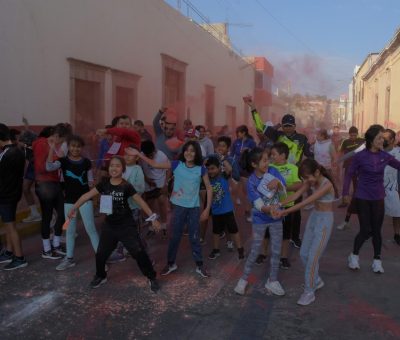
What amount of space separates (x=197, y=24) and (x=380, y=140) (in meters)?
14.3

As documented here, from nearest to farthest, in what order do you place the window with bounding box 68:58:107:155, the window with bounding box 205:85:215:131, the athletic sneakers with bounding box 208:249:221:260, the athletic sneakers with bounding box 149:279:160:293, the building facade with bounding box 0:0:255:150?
1. the athletic sneakers with bounding box 149:279:160:293
2. the athletic sneakers with bounding box 208:249:221:260
3. the building facade with bounding box 0:0:255:150
4. the window with bounding box 68:58:107:155
5. the window with bounding box 205:85:215:131

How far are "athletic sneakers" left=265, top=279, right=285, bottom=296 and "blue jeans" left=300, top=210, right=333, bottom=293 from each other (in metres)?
0.25

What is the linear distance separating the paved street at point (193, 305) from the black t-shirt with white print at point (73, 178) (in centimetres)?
84

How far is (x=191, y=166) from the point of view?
4664mm

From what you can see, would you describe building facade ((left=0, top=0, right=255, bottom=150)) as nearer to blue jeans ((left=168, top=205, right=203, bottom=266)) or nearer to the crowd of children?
the crowd of children

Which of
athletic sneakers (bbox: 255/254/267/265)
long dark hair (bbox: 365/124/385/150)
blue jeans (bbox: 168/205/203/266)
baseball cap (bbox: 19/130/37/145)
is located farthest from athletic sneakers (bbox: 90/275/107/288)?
baseball cap (bbox: 19/130/37/145)

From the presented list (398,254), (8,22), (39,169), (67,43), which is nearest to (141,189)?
(39,169)

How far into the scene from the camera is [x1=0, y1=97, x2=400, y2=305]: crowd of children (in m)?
4.18

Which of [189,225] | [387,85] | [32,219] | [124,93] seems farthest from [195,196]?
[387,85]

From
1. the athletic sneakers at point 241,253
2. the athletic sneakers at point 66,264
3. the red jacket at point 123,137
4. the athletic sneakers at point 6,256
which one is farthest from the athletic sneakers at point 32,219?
the athletic sneakers at point 241,253

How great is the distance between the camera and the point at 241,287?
4227 millimetres

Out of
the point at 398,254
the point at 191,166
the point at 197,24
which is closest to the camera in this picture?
the point at 191,166

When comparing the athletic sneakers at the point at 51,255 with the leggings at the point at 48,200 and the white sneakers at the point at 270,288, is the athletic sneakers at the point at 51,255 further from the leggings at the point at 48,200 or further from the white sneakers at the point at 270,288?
the white sneakers at the point at 270,288

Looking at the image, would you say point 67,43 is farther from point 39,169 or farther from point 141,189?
point 141,189
